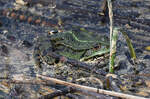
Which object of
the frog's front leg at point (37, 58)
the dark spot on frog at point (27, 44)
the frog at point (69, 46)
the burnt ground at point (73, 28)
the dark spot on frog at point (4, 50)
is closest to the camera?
the burnt ground at point (73, 28)

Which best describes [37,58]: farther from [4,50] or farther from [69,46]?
[4,50]


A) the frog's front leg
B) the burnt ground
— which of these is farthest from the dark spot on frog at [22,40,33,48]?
the frog's front leg

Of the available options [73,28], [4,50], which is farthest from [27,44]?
[73,28]

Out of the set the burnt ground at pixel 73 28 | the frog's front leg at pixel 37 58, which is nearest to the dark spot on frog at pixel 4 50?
the burnt ground at pixel 73 28

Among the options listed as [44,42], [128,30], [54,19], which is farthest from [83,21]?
[44,42]

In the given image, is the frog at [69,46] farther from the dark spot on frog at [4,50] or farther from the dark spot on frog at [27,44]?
the dark spot on frog at [4,50]

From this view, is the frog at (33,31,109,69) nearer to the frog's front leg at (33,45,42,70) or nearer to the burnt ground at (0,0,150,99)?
the frog's front leg at (33,45,42,70)
